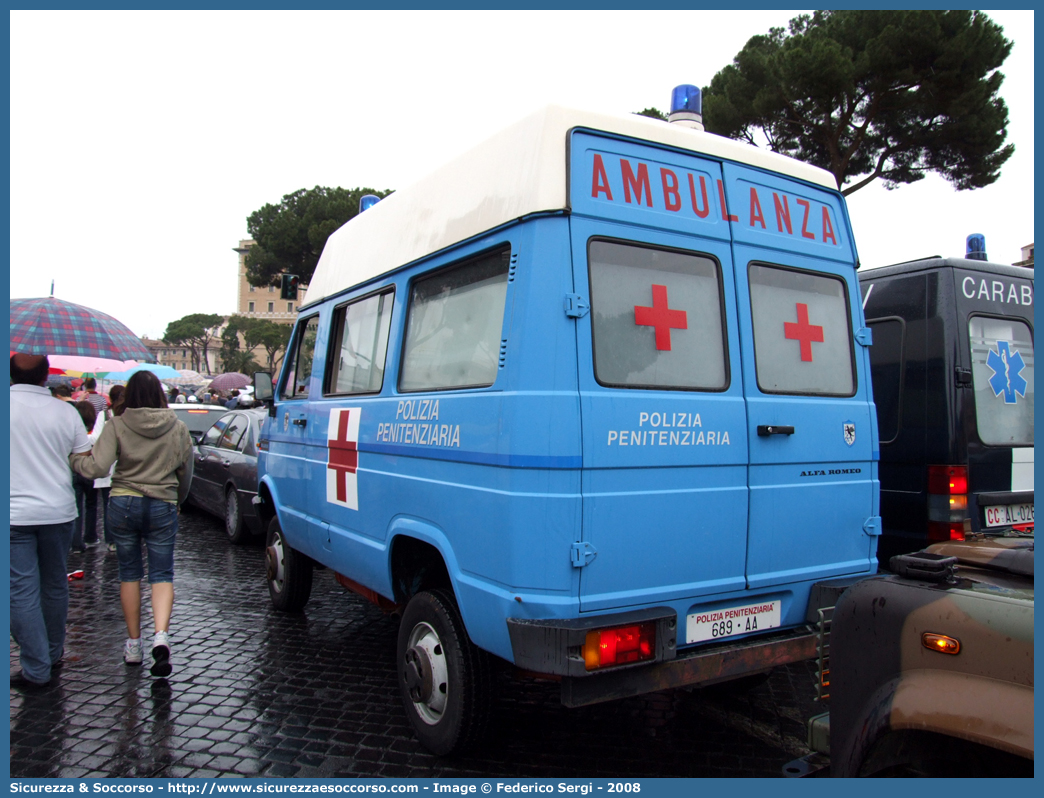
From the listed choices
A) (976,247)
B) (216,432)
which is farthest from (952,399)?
(216,432)

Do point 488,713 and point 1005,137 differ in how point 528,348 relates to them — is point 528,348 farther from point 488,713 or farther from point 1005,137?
point 1005,137

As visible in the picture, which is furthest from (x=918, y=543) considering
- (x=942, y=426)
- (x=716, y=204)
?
(x=716, y=204)

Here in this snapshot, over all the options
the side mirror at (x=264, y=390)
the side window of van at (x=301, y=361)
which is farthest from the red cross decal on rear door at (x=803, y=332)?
the side mirror at (x=264, y=390)

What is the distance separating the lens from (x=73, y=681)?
176 inches

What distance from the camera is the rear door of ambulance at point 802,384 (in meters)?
A: 3.36

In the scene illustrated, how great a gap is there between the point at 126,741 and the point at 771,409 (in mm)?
3564

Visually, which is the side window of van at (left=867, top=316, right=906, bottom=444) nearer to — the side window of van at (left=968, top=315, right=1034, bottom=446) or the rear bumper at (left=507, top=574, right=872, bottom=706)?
the side window of van at (left=968, top=315, right=1034, bottom=446)

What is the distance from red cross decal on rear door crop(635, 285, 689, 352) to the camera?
10.4 ft

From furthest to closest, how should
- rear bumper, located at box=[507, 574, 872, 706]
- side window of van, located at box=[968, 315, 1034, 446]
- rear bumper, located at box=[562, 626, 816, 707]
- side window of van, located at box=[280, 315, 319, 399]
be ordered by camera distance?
side window of van, located at box=[280, 315, 319, 399]
side window of van, located at box=[968, 315, 1034, 446]
rear bumper, located at box=[562, 626, 816, 707]
rear bumper, located at box=[507, 574, 872, 706]

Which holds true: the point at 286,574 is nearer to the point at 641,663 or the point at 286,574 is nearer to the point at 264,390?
the point at 264,390

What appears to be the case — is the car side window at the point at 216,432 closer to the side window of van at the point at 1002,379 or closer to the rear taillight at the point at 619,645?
the rear taillight at the point at 619,645

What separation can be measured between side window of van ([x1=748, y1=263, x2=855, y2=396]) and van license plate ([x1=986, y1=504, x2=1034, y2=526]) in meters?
2.24

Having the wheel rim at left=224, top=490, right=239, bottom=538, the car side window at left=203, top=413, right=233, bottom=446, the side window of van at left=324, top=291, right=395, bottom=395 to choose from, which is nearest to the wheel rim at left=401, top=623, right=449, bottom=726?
the side window of van at left=324, top=291, right=395, bottom=395

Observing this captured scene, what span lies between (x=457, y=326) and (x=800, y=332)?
1.70 meters
